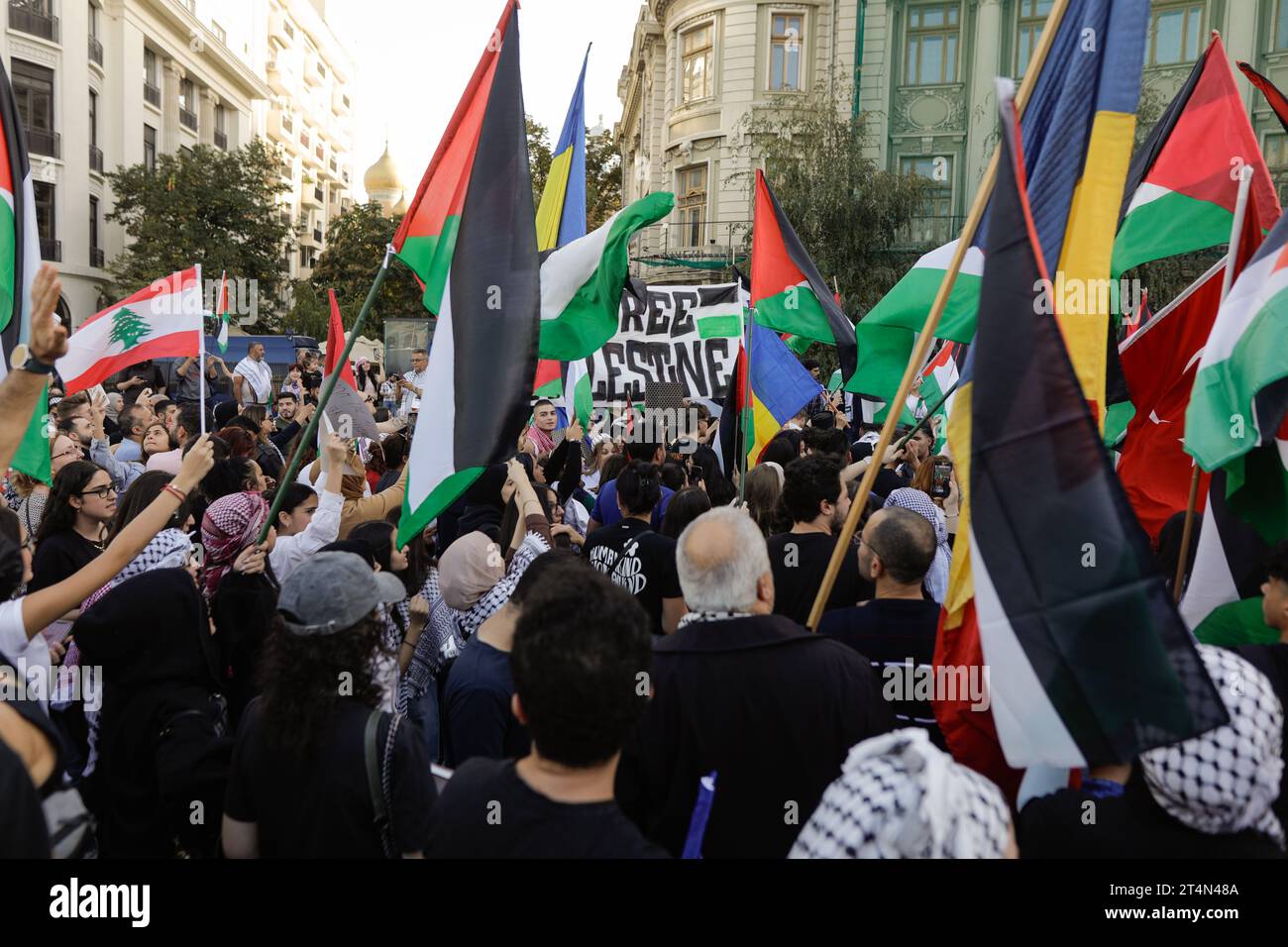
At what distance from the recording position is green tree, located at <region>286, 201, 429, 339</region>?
40.8 metres

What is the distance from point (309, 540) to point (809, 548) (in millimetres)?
2237

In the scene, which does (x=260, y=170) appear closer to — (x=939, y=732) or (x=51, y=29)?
(x=51, y=29)

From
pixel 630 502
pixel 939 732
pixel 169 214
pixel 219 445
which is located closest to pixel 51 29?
pixel 169 214

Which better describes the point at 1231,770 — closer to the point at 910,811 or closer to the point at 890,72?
the point at 910,811

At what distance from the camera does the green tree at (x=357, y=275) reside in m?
40.8

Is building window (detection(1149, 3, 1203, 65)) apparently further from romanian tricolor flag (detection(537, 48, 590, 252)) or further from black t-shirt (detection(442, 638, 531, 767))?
black t-shirt (detection(442, 638, 531, 767))

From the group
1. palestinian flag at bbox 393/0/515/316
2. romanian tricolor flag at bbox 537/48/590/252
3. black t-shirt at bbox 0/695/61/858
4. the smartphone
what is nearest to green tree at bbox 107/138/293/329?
the smartphone

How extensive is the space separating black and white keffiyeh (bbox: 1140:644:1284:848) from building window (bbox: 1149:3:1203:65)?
2781 cm

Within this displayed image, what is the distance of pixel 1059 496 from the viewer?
7.90 ft

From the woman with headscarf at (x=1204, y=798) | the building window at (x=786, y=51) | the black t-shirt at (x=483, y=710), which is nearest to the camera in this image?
the woman with headscarf at (x=1204, y=798)

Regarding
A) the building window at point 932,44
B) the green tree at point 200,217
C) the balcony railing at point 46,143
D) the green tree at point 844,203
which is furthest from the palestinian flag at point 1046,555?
the balcony railing at point 46,143

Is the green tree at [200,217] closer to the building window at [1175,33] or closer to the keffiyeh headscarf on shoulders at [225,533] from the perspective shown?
the building window at [1175,33]

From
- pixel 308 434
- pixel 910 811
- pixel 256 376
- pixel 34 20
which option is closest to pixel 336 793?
pixel 910 811

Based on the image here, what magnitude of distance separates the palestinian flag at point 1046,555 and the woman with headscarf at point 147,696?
2.23 m
